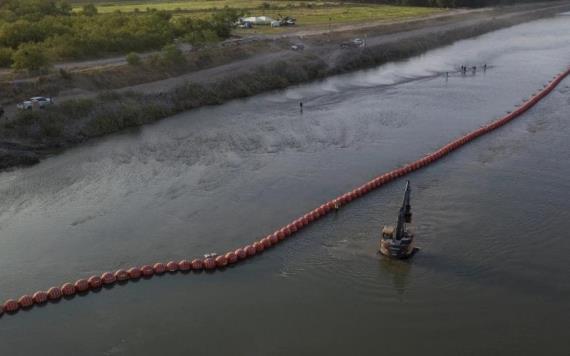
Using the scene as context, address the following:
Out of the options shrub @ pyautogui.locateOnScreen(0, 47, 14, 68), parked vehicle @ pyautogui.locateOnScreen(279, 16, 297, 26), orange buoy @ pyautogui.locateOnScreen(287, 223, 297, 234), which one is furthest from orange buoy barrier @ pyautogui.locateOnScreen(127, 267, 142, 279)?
parked vehicle @ pyautogui.locateOnScreen(279, 16, 297, 26)

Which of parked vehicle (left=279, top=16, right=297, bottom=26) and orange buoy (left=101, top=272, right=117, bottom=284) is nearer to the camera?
orange buoy (left=101, top=272, right=117, bottom=284)

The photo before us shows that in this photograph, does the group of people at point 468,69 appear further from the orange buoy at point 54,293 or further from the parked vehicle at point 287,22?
the orange buoy at point 54,293

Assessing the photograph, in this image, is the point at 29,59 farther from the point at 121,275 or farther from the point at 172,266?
the point at 172,266

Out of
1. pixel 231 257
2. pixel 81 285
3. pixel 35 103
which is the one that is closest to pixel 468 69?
pixel 35 103

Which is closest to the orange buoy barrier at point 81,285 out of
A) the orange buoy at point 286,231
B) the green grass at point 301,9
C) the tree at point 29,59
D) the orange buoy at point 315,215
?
the orange buoy at point 286,231

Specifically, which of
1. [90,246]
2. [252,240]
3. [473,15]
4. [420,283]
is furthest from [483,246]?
[473,15]

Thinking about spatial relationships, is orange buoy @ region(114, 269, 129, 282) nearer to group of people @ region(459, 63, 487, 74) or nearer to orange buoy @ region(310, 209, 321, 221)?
orange buoy @ region(310, 209, 321, 221)

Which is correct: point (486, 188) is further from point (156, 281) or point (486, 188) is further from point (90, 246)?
point (90, 246)
